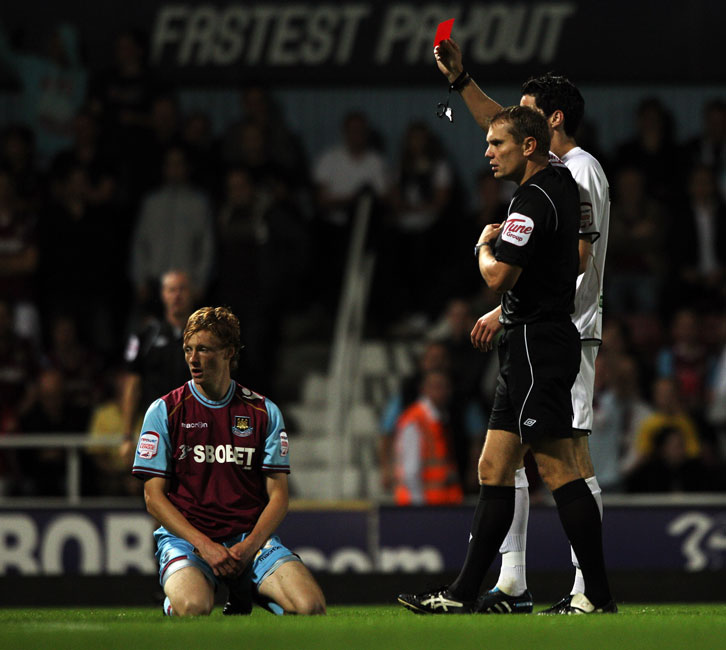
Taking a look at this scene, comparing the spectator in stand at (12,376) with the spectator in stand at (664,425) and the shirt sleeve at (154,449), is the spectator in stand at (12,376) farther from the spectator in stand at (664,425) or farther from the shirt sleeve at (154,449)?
the shirt sleeve at (154,449)

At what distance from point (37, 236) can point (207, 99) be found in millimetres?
2675

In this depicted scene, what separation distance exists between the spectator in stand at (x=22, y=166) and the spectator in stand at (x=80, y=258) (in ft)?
1.11

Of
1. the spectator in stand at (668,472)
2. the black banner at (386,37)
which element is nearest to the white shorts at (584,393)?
the spectator in stand at (668,472)

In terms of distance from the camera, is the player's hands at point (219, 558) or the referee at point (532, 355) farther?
the player's hands at point (219, 558)

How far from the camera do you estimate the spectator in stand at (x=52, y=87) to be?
46.3 feet

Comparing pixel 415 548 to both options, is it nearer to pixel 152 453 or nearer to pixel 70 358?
pixel 70 358

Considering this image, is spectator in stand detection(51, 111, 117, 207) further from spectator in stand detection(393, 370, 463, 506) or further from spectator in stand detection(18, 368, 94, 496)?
spectator in stand detection(393, 370, 463, 506)

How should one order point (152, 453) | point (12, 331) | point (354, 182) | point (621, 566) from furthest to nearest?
point (354, 182), point (12, 331), point (621, 566), point (152, 453)

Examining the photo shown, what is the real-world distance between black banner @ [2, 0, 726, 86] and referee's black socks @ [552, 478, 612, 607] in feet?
Answer: 30.3

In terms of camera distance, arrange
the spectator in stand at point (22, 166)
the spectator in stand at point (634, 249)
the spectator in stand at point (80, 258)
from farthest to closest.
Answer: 1. the spectator in stand at point (22, 166)
2. the spectator in stand at point (80, 258)
3. the spectator in stand at point (634, 249)

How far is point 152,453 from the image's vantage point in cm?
582

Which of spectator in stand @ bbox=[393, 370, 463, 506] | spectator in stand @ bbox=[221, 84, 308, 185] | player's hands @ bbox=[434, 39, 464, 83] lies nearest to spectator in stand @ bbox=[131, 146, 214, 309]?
spectator in stand @ bbox=[221, 84, 308, 185]

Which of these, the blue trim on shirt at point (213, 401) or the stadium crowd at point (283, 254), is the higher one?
the stadium crowd at point (283, 254)

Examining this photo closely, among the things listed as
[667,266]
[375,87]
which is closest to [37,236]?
[375,87]
